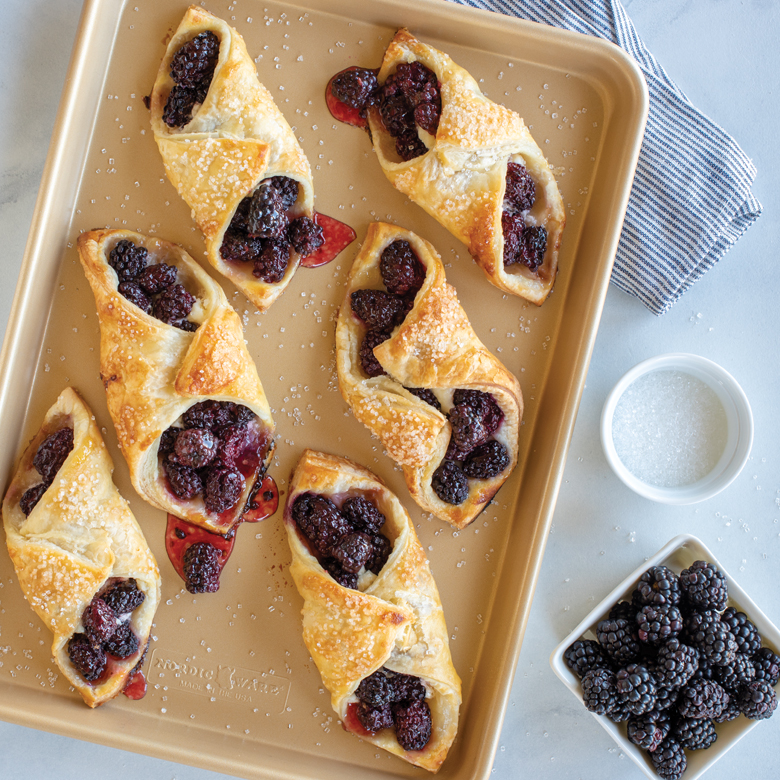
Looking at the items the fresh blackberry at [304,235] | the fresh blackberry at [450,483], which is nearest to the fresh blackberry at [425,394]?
the fresh blackberry at [450,483]

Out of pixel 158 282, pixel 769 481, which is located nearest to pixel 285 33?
pixel 158 282

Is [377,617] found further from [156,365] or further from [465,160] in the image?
[465,160]

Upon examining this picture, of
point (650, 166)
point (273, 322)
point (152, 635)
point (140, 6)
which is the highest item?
point (650, 166)

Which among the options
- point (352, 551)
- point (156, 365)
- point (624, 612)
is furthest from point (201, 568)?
point (624, 612)

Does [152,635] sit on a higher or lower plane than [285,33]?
lower

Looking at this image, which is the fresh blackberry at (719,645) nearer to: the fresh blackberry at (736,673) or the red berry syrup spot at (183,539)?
the fresh blackberry at (736,673)

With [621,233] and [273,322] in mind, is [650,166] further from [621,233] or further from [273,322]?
[273,322]
